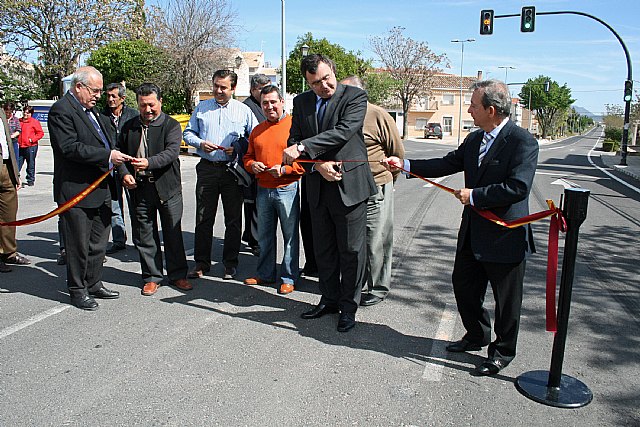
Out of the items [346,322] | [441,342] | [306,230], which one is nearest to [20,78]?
[306,230]

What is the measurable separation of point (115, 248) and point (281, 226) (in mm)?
2696

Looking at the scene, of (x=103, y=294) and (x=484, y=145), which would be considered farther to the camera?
(x=103, y=294)

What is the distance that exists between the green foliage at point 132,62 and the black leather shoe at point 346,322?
27.2 m

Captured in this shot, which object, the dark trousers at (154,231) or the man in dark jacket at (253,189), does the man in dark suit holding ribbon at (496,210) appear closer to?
the dark trousers at (154,231)

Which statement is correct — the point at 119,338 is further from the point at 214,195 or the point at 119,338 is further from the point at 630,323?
the point at 630,323

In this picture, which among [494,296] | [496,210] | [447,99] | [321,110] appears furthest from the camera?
[447,99]

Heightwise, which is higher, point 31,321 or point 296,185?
point 296,185

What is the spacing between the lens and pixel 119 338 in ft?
14.6

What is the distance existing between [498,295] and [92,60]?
31493 millimetres

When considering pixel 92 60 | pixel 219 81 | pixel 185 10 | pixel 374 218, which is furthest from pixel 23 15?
pixel 374 218

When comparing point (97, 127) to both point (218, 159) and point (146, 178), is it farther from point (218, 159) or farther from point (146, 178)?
point (218, 159)

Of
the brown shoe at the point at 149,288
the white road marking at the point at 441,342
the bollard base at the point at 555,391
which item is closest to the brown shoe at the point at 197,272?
the brown shoe at the point at 149,288

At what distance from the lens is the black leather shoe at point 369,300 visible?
208 inches

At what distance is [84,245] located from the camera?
5.18m
